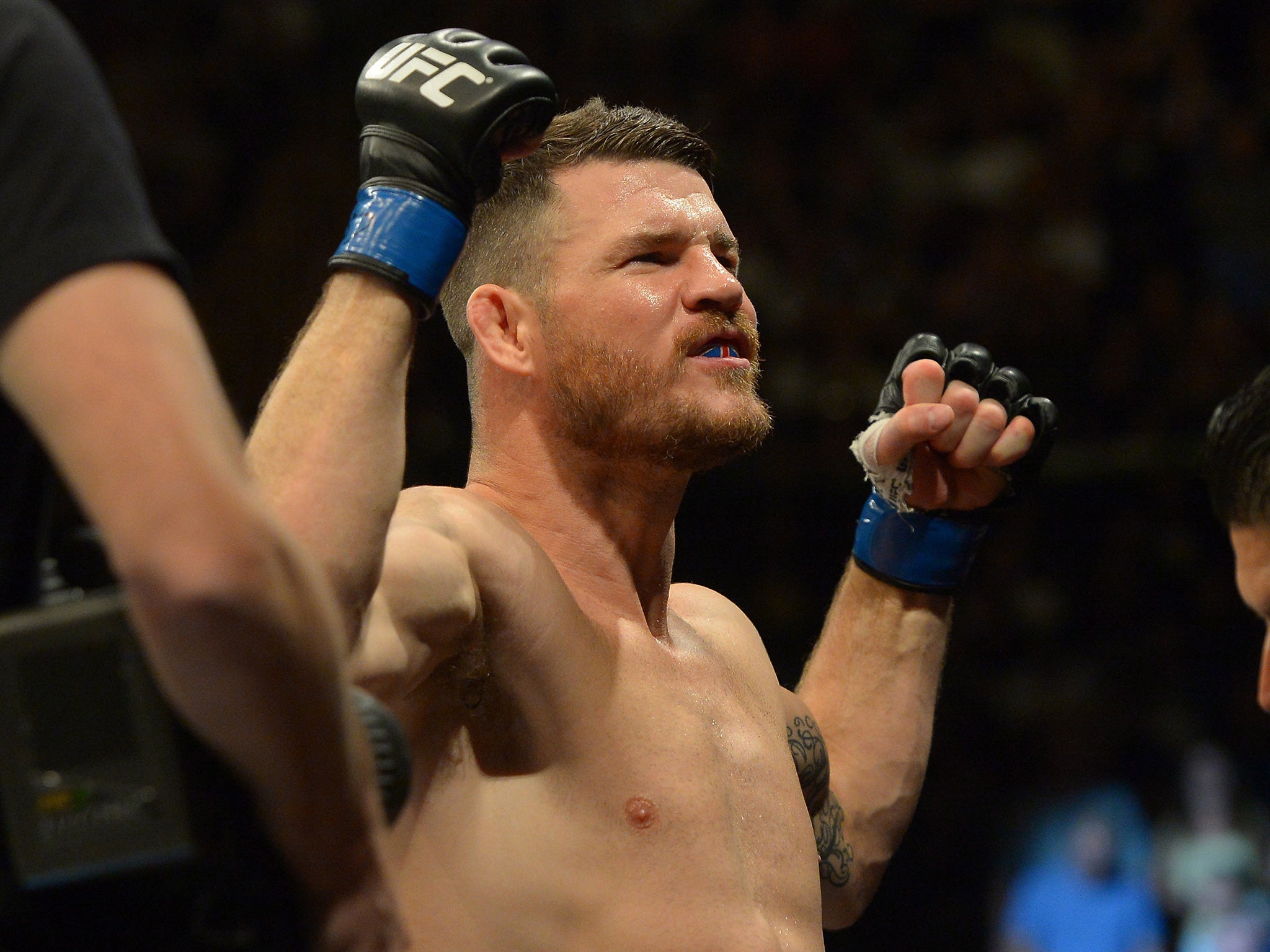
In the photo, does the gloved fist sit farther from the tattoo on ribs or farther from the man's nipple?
the man's nipple

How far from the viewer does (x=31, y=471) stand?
2.78 feet

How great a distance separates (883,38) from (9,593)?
16.3 feet

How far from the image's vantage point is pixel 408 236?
4.09 feet

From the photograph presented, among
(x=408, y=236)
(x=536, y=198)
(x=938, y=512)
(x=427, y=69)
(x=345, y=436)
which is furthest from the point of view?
(x=938, y=512)

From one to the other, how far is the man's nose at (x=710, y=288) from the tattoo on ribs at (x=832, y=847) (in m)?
0.74

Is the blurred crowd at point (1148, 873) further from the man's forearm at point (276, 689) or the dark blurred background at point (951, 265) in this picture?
the man's forearm at point (276, 689)

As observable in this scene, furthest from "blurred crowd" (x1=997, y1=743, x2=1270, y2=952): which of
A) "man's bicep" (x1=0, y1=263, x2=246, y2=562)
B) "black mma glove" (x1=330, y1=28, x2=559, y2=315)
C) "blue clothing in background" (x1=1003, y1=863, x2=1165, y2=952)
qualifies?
"man's bicep" (x1=0, y1=263, x2=246, y2=562)

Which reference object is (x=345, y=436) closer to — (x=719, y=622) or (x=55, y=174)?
(x=55, y=174)

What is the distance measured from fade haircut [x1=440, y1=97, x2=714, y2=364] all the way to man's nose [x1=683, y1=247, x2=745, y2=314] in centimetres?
18

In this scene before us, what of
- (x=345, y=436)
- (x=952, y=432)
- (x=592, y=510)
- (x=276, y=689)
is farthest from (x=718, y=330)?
(x=276, y=689)

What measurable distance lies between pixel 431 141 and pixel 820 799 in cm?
113

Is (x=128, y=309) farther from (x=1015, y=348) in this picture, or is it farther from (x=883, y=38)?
(x=883, y=38)

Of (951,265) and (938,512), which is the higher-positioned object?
(938,512)

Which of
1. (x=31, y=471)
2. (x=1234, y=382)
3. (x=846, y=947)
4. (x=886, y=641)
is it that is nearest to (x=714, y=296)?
(x=886, y=641)
